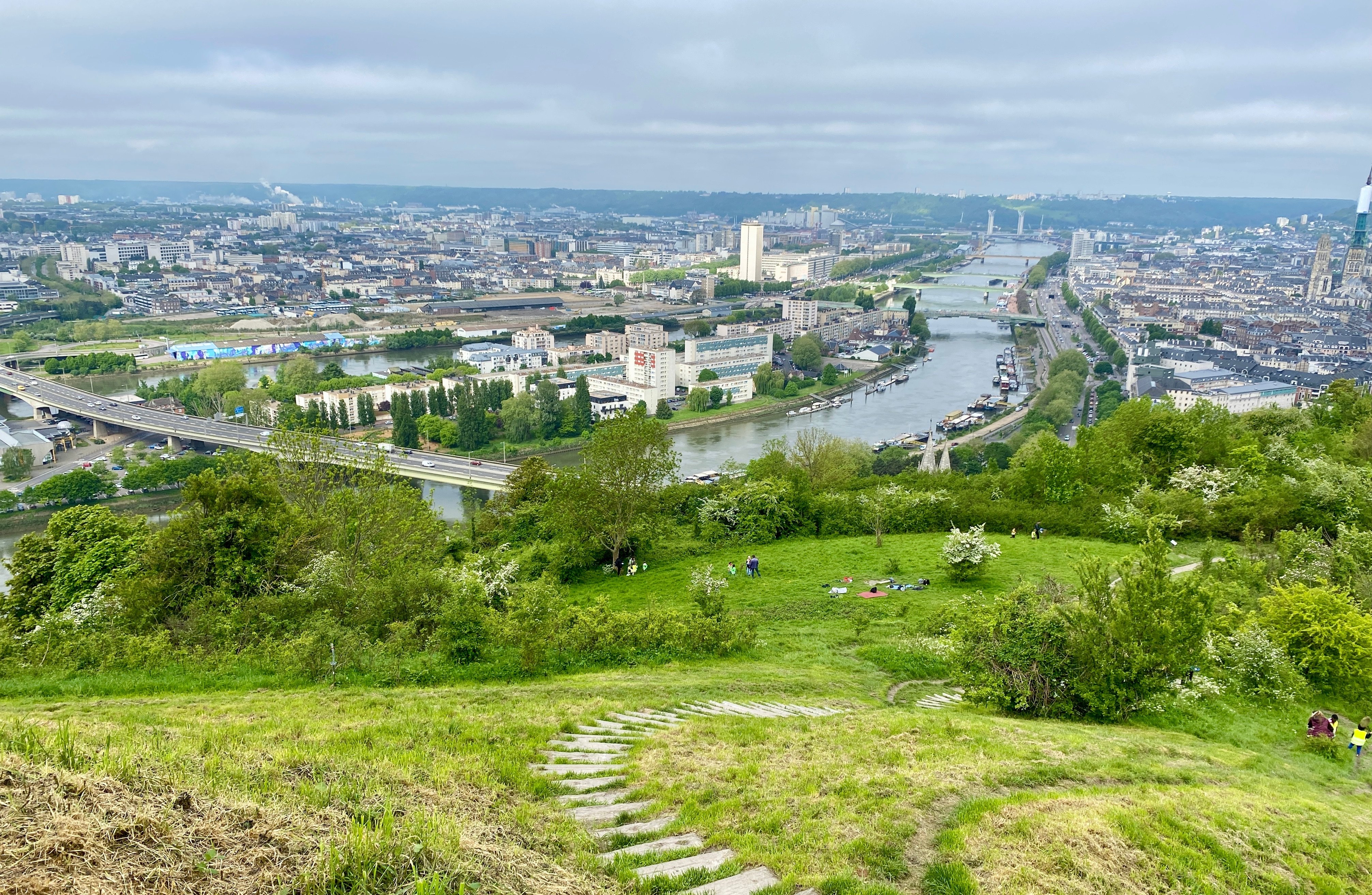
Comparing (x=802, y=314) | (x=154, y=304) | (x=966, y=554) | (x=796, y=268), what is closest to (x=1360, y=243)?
(x=796, y=268)

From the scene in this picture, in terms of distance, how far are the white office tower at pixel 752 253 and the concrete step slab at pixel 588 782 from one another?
243ft

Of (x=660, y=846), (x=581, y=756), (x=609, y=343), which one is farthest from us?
(x=609, y=343)

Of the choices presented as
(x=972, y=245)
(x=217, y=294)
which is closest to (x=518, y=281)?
(x=217, y=294)

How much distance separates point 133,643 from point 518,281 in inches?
2703

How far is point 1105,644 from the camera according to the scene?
16.8ft

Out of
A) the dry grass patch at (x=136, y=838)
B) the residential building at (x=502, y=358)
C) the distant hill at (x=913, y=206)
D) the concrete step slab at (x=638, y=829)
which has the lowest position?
the residential building at (x=502, y=358)

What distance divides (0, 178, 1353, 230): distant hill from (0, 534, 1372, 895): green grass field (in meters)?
154

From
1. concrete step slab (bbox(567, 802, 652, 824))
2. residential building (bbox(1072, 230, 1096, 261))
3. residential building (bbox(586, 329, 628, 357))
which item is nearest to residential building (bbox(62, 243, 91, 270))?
residential building (bbox(586, 329, 628, 357))

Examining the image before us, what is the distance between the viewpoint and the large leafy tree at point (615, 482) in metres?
10.7

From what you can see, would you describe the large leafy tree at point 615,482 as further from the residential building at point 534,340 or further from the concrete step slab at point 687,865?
the residential building at point 534,340

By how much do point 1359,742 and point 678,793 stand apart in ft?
14.7

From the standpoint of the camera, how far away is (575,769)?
11.8 feet

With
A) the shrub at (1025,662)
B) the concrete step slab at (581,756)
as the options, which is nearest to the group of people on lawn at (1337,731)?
the shrub at (1025,662)

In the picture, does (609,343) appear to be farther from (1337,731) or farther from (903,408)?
(1337,731)
